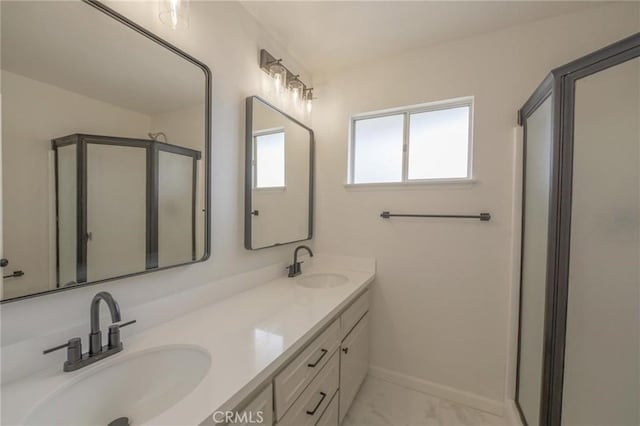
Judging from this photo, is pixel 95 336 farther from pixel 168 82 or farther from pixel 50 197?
pixel 168 82

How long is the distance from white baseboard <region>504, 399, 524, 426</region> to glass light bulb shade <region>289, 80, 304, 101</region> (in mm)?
2572

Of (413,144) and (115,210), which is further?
(413,144)

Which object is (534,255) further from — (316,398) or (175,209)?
(175,209)

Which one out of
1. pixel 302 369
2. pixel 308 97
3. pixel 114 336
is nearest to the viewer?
pixel 114 336

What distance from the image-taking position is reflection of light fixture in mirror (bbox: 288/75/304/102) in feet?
6.28

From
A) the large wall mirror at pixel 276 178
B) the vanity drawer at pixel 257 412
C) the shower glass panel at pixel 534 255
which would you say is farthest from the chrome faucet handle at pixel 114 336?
the shower glass panel at pixel 534 255

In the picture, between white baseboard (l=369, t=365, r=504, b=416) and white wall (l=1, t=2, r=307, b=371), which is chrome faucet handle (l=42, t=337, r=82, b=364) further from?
white baseboard (l=369, t=365, r=504, b=416)

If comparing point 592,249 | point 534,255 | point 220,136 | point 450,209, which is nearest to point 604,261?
point 592,249

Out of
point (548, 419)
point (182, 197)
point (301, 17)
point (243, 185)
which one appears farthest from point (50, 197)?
point (548, 419)

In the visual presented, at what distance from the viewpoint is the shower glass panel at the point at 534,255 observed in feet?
4.15

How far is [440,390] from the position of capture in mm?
1841

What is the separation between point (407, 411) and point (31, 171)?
88.4 inches

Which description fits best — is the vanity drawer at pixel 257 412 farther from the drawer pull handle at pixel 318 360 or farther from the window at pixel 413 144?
the window at pixel 413 144

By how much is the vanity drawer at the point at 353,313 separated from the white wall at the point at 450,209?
0.73 feet
